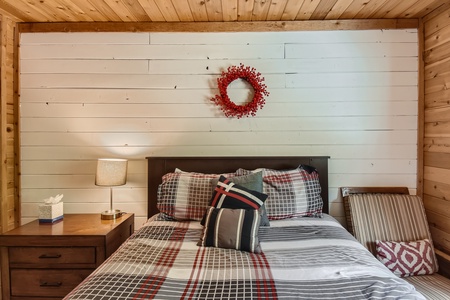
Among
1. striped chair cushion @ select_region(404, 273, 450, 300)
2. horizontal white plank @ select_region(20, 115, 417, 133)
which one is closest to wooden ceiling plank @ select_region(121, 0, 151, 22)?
horizontal white plank @ select_region(20, 115, 417, 133)

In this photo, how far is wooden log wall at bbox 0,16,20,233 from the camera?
2594 mm

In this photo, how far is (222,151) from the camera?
2.77m

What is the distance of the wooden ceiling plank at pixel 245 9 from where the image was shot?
235 cm

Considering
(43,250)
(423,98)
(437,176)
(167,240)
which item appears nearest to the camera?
(167,240)

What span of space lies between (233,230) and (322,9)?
1.84 m

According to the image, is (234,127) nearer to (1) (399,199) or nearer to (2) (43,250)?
(1) (399,199)

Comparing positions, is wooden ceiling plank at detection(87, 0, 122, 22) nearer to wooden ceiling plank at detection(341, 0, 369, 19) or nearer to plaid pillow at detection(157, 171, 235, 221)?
plaid pillow at detection(157, 171, 235, 221)

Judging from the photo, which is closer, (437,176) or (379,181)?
(437,176)

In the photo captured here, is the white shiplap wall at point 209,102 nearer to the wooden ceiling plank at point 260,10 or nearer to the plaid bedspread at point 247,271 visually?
the wooden ceiling plank at point 260,10

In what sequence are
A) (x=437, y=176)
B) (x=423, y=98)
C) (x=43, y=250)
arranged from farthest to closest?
(x=423, y=98), (x=437, y=176), (x=43, y=250)

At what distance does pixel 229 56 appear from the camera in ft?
9.00

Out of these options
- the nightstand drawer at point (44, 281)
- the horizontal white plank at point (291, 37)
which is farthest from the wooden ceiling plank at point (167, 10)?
the nightstand drawer at point (44, 281)

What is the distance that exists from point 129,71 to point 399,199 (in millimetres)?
2462

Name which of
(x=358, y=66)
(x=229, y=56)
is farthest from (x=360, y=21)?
(x=229, y=56)
